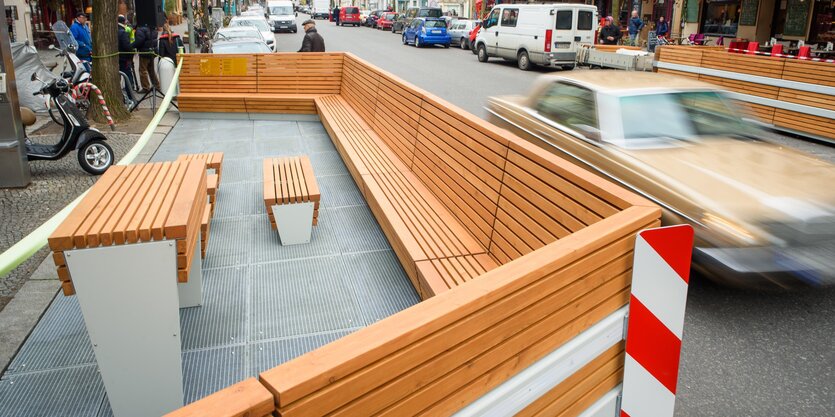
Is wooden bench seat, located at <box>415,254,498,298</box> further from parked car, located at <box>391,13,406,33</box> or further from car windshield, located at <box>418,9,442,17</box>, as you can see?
parked car, located at <box>391,13,406,33</box>

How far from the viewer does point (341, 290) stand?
493cm

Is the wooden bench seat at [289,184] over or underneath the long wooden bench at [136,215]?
underneath

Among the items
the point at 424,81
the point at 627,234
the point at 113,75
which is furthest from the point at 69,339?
the point at 424,81

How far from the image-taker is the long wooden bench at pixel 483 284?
68.1 inches

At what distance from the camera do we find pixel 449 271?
13.8 ft

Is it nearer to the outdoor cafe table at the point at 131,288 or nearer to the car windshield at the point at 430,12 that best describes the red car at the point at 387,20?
the car windshield at the point at 430,12

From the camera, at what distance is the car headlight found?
4.33m

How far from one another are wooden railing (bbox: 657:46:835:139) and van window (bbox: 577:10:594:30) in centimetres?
775

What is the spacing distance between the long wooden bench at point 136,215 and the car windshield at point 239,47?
1239cm

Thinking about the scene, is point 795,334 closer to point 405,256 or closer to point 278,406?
point 405,256

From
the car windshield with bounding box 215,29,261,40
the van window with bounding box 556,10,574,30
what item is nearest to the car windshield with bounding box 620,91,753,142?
the car windshield with bounding box 215,29,261,40

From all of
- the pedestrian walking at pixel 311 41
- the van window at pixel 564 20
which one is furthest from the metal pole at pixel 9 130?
the van window at pixel 564 20

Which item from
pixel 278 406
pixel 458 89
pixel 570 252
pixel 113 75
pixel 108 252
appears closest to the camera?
pixel 278 406

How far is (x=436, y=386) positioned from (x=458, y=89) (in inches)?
600
